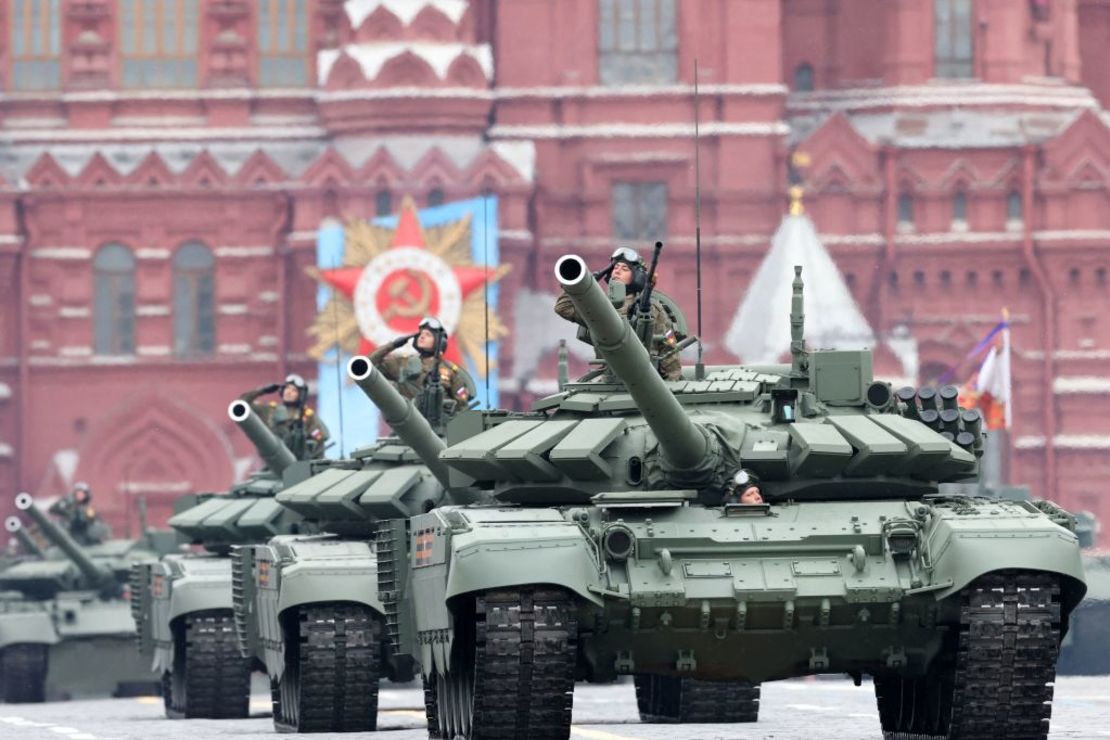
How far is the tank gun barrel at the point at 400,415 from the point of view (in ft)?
69.5

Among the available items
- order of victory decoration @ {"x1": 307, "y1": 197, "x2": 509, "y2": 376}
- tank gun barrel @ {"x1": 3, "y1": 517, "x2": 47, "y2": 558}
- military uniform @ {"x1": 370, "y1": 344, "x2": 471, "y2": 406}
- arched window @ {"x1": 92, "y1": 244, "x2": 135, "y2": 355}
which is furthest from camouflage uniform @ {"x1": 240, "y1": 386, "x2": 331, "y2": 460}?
arched window @ {"x1": 92, "y1": 244, "x2": 135, "y2": 355}

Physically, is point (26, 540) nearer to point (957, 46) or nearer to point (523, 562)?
point (523, 562)

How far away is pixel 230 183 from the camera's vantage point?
63.2 m

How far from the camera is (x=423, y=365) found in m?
26.5

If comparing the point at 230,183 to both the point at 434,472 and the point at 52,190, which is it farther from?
the point at 434,472

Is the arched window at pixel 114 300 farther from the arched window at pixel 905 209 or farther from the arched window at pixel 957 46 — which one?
the arched window at pixel 957 46

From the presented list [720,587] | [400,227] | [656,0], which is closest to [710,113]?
[656,0]

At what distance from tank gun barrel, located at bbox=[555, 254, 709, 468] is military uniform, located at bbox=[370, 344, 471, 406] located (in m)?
6.40

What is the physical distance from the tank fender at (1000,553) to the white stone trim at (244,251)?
45.5m

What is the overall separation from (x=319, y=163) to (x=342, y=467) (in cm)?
3575

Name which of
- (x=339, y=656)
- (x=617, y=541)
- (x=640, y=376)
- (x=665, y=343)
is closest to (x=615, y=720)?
(x=339, y=656)

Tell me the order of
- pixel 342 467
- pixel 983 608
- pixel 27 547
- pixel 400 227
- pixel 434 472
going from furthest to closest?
pixel 400 227 → pixel 27 547 → pixel 342 467 → pixel 434 472 → pixel 983 608

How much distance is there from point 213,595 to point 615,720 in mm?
4288

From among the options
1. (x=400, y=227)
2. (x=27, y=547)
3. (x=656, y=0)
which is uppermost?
(x=656, y=0)
